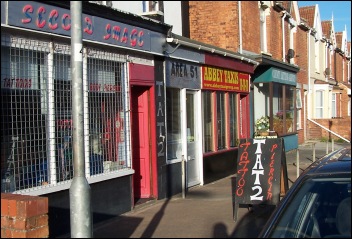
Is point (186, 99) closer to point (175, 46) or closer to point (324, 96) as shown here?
point (175, 46)

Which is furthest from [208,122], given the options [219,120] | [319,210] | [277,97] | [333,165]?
[333,165]

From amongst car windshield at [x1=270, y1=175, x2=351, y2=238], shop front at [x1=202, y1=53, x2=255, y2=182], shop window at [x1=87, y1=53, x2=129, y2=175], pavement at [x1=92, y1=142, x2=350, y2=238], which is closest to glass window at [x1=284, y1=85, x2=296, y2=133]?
shop front at [x1=202, y1=53, x2=255, y2=182]

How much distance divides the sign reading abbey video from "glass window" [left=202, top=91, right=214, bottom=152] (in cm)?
354

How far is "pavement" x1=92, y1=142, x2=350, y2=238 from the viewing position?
6.72 m

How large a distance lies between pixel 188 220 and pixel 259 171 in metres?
1.50

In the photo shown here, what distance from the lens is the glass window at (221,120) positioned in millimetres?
12680

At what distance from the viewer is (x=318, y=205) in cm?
403

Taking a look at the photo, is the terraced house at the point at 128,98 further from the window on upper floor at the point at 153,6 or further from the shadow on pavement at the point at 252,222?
the shadow on pavement at the point at 252,222

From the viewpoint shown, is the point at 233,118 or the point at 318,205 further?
the point at 233,118

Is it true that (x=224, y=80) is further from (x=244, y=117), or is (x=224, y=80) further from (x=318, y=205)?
(x=318, y=205)

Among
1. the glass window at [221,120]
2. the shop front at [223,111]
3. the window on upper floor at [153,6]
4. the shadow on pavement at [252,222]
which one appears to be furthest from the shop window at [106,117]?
the glass window at [221,120]

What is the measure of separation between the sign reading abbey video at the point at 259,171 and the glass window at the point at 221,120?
14.0 feet

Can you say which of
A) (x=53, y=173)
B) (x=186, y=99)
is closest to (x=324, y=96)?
(x=186, y=99)

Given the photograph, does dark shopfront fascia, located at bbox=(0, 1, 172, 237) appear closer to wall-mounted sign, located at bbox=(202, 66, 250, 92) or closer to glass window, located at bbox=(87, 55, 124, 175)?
glass window, located at bbox=(87, 55, 124, 175)
